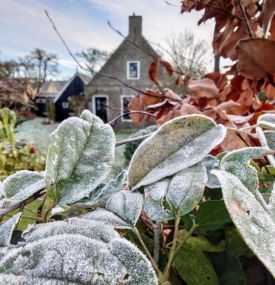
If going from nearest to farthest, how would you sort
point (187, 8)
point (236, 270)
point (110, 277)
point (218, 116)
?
1. point (110, 277)
2. point (236, 270)
3. point (218, 116)
4. point (187, 8)

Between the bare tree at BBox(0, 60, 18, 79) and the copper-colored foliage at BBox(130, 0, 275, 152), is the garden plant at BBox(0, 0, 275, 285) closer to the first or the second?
the copper-colored foliage at BBox(130, 0, 275, 152)

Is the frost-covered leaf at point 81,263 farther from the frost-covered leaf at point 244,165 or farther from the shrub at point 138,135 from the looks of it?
the shrub at point 138,135

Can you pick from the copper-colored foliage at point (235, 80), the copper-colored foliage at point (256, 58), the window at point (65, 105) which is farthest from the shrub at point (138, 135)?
the window at point (65, 105)

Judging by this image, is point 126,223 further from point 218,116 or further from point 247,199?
point 218,116

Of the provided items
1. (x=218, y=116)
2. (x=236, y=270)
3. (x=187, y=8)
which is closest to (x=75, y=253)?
(x=236, y=270)

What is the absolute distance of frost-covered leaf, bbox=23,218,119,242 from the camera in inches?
7.7

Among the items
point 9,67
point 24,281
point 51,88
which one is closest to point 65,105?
point 51,88

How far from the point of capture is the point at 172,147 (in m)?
0.25

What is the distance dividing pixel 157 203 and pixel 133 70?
1455 centimetres

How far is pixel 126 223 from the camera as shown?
23 cm

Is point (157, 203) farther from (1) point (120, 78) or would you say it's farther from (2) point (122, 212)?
(1) point (120, 78)

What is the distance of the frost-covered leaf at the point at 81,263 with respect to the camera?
15 cm

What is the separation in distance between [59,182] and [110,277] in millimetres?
100

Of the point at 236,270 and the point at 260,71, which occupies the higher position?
the point at 260,71
